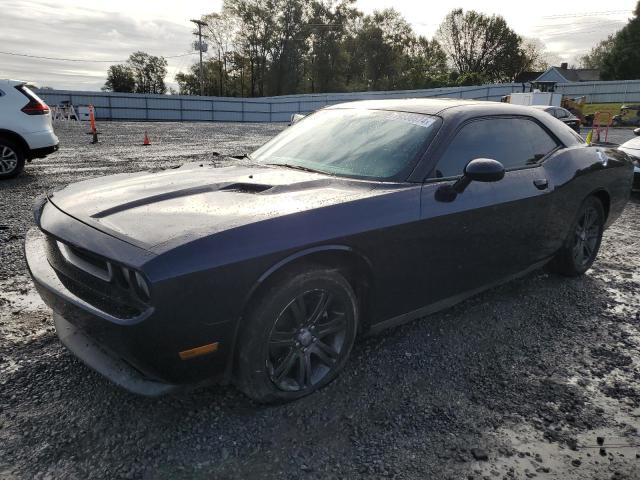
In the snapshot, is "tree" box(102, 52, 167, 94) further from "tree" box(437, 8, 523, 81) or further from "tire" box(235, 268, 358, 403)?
"tire" box(235, 268, 358, 403)

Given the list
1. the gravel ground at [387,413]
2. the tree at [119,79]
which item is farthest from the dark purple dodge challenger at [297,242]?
the tree at [119,79]

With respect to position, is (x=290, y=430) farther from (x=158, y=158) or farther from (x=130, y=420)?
(x=158, y=158)

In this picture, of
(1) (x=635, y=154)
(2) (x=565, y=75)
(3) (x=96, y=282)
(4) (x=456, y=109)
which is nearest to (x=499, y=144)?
(4) (x=456, y=109)

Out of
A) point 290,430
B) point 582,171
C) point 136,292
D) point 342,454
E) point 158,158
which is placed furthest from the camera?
point 158,158

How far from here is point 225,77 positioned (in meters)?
61.1

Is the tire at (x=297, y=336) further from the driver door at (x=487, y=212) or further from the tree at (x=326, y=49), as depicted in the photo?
the tree at (x=326, y=49)

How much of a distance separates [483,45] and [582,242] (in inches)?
2718

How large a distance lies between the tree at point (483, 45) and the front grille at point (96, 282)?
6852 centimetres

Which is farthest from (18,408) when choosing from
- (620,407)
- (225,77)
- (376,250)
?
(225,77)

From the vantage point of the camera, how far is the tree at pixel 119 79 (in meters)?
72.4

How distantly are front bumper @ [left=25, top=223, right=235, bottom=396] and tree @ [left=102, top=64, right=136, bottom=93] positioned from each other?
255ft

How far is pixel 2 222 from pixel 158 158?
18.8 ft

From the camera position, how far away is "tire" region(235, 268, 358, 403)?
7.23ft

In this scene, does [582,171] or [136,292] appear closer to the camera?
[136,292]
